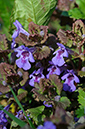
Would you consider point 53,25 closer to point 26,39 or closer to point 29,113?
point 26,39

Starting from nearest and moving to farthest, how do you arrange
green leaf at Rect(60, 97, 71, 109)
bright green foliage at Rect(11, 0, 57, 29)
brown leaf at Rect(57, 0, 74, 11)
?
1. green leaf at Rect(60, 97, 71, 109)
2. bright green foliage at Rect(11, 0, 57, 29)
3. brown leaf at Rect(57, 0, 74, 11)

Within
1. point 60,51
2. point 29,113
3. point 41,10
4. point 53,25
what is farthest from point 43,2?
point 29,113

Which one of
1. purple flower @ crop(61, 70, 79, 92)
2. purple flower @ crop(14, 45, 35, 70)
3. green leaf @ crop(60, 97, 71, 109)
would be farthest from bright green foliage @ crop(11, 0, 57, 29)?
green leaf @ crop(60, 97, 71, 109)

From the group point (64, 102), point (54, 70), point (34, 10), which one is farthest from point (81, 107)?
point (34, 10)

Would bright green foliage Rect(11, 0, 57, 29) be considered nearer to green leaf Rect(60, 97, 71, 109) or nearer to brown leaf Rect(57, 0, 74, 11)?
brown leaf Rect(57, 0, 74, 11)

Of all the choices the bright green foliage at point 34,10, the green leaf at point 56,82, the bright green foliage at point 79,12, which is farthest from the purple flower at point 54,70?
the bright green foliage at point 79,12

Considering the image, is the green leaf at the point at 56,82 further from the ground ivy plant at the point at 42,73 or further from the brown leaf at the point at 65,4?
the brown leaf at the point at 65,4

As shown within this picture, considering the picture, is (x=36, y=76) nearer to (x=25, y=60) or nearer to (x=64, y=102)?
(x=25, y=60)
